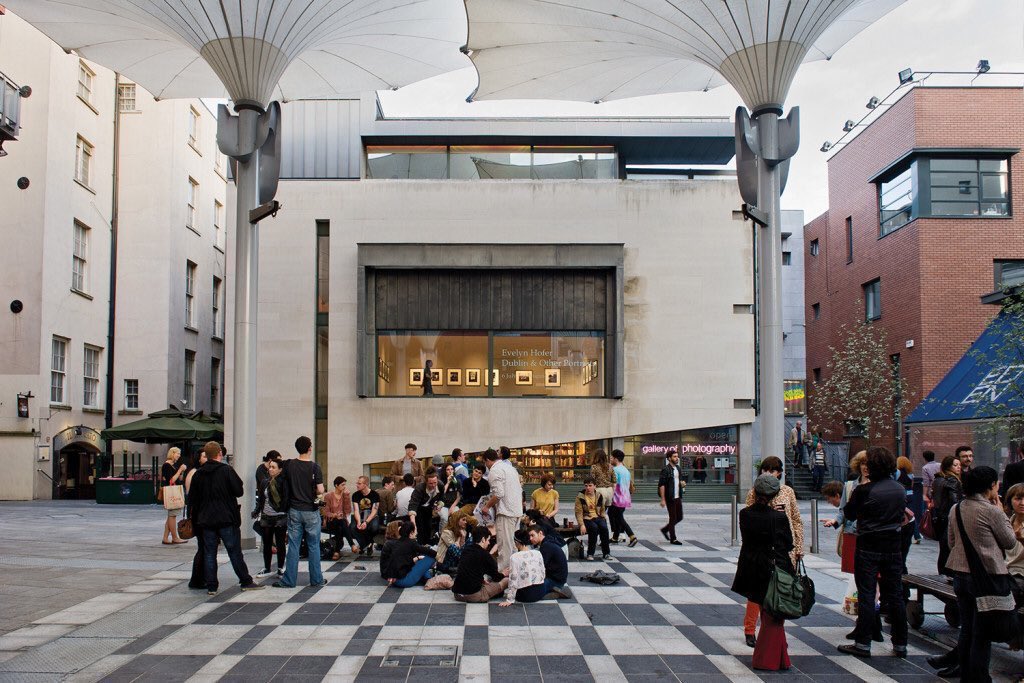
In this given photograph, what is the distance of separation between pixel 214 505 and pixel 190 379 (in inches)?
1063

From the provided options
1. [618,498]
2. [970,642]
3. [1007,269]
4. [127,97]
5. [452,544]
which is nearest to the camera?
[970,642]

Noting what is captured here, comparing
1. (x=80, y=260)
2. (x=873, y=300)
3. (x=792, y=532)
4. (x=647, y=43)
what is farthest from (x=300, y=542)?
(x=873, y=300)

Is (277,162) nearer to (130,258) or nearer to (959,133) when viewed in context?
(130,258)

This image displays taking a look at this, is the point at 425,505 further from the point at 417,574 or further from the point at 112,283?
the point at 112,283

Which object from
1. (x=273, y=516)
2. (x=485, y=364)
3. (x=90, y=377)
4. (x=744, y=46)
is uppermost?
(x=744, y=46)

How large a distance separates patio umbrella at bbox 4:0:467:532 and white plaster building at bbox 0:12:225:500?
12024 mm

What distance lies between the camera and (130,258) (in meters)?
32.4

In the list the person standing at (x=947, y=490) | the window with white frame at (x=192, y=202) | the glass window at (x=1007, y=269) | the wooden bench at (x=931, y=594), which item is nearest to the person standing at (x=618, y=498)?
the person standing at (x=947, y=490)

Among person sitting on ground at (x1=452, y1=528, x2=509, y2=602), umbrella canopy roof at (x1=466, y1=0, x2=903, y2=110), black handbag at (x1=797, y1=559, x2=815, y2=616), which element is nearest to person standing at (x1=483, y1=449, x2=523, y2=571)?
person sitting on ground at (x1=452, y1=528, x2=509, y2=602)

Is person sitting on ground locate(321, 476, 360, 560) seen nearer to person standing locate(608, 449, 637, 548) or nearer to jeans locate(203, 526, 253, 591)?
jeans locate(203, 526, 253, 591)

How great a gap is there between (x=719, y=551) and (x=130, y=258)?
26.9 metres

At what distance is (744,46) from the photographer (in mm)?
13922

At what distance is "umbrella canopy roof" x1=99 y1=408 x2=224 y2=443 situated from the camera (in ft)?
80.4

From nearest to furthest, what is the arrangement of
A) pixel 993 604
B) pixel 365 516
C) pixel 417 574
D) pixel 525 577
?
pixel 993 604 < pixel 525 577 < pixel 417 574 < pixel 365 516
